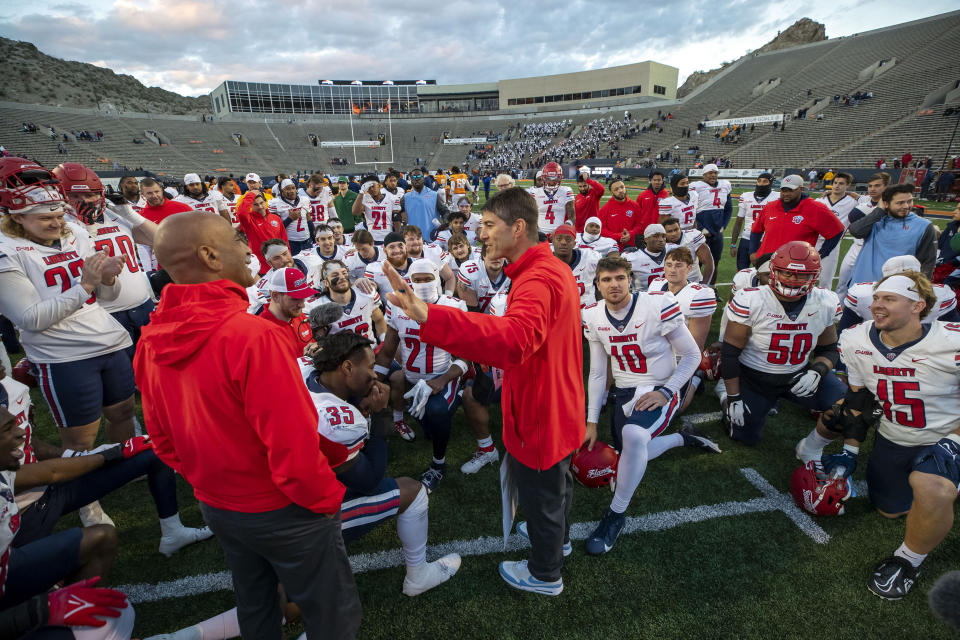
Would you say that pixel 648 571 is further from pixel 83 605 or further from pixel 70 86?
pixel 70 86

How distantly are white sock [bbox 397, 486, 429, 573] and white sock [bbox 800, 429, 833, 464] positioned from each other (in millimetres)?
3271

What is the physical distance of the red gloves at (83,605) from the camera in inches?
73.7

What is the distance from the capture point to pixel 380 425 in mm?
2844

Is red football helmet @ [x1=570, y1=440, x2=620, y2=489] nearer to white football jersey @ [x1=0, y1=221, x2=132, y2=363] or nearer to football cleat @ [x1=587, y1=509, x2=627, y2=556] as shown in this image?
football cleat @ [x1=587, y1=509, x2=627, y2=556]

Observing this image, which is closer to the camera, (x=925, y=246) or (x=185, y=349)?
(x=185, y=349)

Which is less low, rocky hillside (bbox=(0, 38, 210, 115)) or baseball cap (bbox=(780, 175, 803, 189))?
rocky hillside (bbox=(0, 38, 210, 115))

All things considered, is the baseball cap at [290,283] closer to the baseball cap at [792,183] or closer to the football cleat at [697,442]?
the football cleat at [697,442]

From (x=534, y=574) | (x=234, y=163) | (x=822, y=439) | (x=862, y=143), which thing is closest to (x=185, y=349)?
(x=534, y=574)

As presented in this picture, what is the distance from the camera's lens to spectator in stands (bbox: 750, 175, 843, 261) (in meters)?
6.05

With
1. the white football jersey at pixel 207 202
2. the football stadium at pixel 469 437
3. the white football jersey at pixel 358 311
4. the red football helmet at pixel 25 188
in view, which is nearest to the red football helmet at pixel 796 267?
the football stadium at pixel 469 437

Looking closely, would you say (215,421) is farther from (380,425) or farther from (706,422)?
(706,422)

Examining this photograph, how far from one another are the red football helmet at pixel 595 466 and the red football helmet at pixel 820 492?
4.41 feet

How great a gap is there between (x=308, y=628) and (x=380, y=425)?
3.70ft

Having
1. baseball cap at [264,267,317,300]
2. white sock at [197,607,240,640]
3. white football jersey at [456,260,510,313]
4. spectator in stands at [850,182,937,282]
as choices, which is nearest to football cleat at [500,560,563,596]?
white sock at [197,607,240,640]
